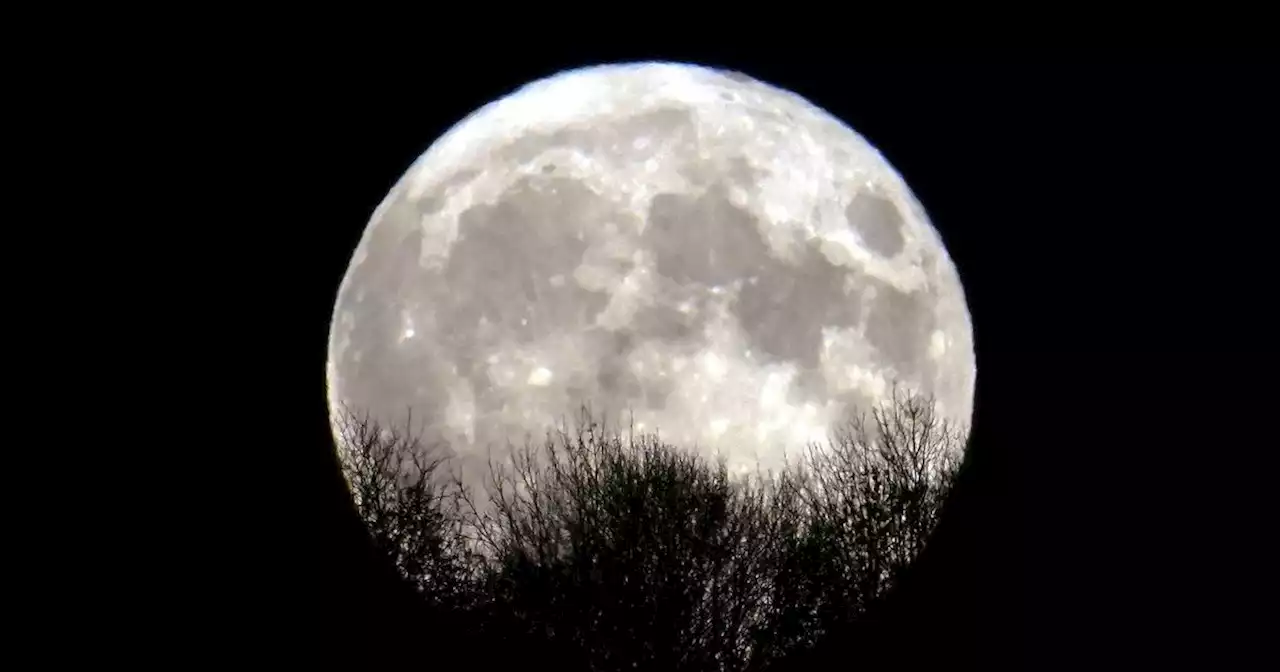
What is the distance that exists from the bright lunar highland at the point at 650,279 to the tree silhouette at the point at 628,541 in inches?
19.6

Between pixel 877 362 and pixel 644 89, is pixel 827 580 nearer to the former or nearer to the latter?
pixel 877 362

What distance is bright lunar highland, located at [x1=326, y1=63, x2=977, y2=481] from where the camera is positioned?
13.9m

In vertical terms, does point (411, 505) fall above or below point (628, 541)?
above

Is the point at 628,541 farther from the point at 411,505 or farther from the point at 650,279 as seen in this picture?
the point at 650,279

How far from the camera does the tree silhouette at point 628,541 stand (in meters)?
14.5

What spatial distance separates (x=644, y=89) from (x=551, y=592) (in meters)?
7.75

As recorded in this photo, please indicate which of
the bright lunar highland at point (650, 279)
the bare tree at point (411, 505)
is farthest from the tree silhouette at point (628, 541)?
the bright lunar highland at point (650, 279)

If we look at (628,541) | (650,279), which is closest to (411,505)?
(628,541)

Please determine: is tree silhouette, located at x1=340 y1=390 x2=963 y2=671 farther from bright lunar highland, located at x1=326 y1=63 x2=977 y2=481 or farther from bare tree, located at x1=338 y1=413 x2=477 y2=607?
bright lunar highland, located at x1=326 y1=63 x2=977 y2=481

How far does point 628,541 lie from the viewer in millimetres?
15047

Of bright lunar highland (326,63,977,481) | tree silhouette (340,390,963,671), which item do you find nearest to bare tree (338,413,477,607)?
tree silhouette (340,390,963,671)

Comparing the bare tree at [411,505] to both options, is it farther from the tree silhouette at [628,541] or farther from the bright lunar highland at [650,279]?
the bright lunar highland at [650,279]

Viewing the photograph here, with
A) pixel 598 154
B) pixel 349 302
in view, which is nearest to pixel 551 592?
pixel 349 302

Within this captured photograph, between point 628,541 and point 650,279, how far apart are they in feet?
13.2
